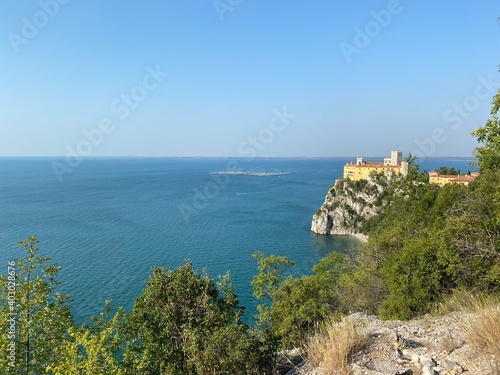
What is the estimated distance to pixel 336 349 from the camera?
538 centimetres

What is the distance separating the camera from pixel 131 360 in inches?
282

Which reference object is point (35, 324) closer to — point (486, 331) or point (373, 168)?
point (486, 331)

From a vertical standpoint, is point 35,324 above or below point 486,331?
below

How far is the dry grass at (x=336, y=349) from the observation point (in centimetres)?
525

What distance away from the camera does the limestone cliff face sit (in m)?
62.8

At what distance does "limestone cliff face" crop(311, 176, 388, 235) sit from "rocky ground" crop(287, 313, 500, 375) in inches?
2199

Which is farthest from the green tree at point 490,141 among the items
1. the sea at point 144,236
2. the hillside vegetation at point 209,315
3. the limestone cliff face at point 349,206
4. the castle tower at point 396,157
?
the castle tower at point 396,157

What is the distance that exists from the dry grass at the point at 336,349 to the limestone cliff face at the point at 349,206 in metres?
56.8

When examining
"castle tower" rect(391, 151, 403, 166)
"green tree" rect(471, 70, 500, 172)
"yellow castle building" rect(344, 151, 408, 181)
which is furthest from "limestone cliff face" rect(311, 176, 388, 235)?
"green tree" rect(471, 70, 500, 172)

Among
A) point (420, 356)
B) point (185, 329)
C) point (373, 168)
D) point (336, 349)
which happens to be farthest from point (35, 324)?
point (373, 168)

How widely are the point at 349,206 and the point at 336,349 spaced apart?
64571 millimetres

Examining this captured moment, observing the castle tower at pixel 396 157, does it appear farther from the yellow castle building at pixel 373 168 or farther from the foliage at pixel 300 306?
the foliage at pixel 300 306

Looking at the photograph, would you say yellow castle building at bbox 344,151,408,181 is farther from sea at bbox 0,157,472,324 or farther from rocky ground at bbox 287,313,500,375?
rocky ground at bbox 287,313,500,375

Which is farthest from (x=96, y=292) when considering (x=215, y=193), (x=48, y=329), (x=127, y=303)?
(x=215, y=193)
